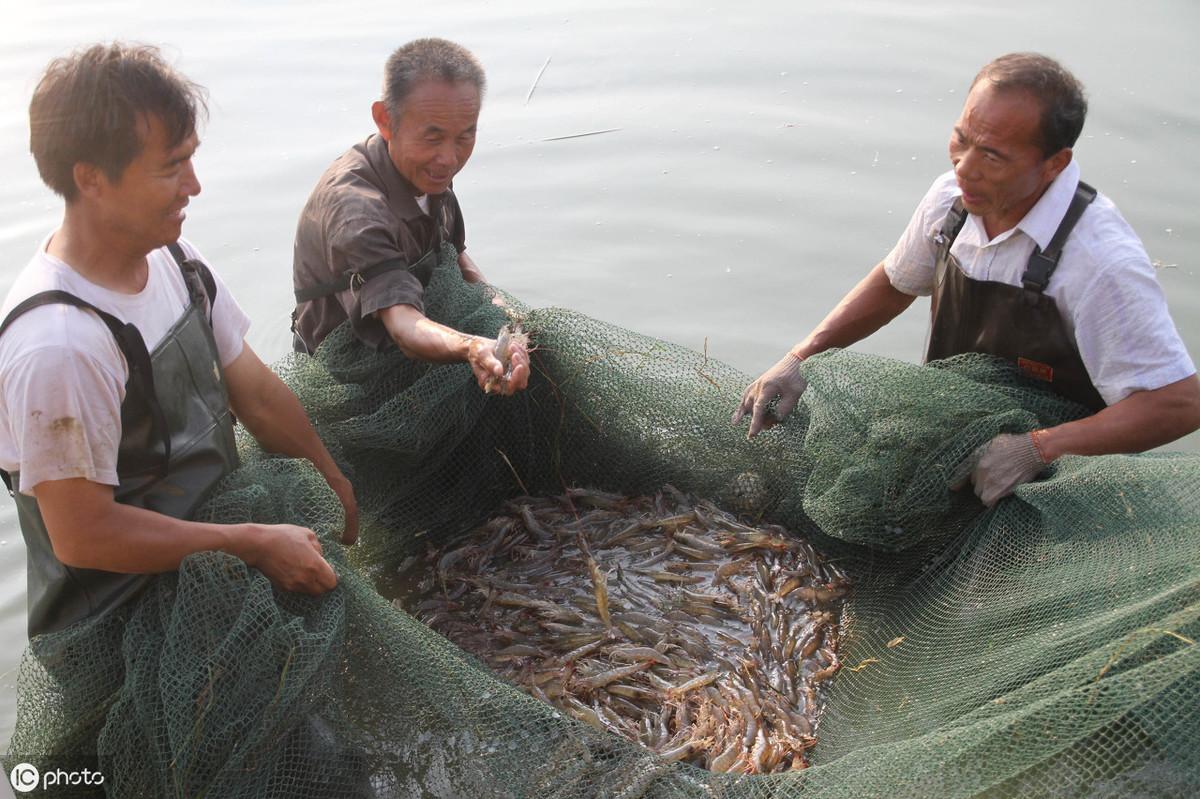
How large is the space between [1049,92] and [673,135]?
4858 millimetres

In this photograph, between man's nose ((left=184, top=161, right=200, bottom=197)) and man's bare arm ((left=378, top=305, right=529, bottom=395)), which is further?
man's bare arm ((left=378, top=305, right=529, bottom=395))

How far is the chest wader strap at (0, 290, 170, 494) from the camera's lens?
2.85 m

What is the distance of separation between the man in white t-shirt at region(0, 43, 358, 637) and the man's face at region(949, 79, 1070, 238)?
2501 millimetres

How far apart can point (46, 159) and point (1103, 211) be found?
10.6ft

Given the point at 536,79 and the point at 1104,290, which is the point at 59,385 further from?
the point at 536,79

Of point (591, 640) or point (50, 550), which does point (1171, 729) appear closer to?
point (591, 640)

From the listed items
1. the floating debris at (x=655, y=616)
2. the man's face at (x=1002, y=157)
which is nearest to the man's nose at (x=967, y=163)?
the man's face at (x=1002, y=157)

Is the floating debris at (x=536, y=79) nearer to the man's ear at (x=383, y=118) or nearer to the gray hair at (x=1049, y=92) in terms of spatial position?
the man's ear at (x=383, y=118)

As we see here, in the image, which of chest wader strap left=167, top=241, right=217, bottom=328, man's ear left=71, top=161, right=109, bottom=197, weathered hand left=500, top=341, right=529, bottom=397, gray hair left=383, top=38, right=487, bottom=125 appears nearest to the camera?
man's ear left=71, top=161, right=109, bottom=197

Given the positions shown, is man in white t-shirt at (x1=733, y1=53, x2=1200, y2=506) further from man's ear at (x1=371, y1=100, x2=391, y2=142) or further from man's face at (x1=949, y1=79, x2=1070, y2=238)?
man's ear at (x1=371, y1=100, x2=391, y2=142)

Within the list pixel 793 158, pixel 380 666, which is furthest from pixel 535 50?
pixel 380 666

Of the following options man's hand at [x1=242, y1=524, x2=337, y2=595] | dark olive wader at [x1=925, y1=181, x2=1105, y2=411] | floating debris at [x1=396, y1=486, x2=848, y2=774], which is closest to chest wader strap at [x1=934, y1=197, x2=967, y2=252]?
dark olive wader at [x1=925, y1=181, x2=1105, y2=411]

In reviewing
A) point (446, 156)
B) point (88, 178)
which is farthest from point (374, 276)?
point (88, 178)

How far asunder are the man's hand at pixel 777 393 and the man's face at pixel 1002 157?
884 millimetres
